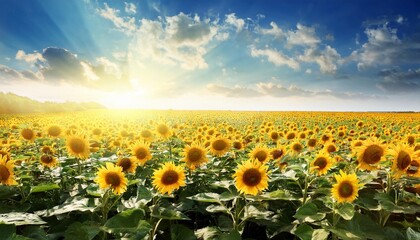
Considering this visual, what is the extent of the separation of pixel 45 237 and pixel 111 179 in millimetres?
915

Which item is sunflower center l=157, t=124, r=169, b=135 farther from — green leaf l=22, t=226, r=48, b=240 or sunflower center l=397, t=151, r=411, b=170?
sunflower center l=397, t=151, r=411, b=170

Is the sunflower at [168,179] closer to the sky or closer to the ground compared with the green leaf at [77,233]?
closer to the sky

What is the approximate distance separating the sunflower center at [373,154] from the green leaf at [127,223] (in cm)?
289

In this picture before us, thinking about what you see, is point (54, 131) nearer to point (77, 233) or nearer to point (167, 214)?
point (77, 233)

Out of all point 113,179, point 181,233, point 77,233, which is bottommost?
point 181,233

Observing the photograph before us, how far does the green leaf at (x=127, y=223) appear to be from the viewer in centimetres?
282

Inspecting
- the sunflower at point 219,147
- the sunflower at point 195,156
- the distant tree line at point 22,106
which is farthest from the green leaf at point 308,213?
the distant tree line at point 22,106

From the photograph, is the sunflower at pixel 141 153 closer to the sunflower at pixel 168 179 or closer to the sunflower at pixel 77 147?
the sunflower at pixel 77 147

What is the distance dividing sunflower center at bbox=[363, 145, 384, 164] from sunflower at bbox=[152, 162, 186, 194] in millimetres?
2380

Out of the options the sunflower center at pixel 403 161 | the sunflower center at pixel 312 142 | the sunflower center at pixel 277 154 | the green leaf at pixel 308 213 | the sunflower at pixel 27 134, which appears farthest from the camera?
the sunflower center at pixel 312 142

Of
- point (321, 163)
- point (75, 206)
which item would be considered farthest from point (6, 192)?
point (321, 163)

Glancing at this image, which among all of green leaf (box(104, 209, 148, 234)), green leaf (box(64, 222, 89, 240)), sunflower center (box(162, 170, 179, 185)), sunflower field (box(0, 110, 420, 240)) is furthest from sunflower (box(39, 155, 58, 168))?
green leaf (box(104, 209, 148, 234))

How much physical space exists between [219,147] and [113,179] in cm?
254

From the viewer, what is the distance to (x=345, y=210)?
9.87ft
